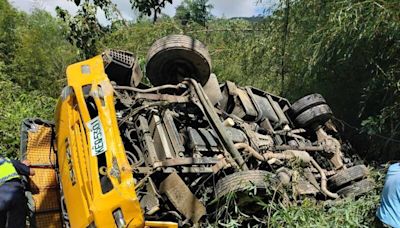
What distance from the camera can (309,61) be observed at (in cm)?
675

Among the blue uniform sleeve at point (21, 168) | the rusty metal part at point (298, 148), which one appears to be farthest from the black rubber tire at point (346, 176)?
the blue uniform sleeve at point (21, 168)

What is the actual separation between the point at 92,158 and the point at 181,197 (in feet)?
2.34

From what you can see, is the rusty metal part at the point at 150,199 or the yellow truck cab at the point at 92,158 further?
the rusty metal part at the point at 150,199

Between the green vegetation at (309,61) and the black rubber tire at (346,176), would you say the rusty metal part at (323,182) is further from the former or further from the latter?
the green vegetation at (309,61)

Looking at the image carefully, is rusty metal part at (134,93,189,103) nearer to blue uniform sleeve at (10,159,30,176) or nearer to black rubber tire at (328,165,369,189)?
blue uniform sleeve at (10,159,30,176)

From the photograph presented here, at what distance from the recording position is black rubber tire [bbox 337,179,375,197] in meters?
4.74

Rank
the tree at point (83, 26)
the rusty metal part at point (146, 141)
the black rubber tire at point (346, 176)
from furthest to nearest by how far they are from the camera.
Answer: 1. the tree at point (83, 26)
2. the black rubber tire at point (346, 176)
3. the rusty metal part at point (146, 141)

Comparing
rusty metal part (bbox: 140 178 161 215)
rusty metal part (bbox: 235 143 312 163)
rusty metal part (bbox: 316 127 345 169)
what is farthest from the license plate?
rusty metal part (bbox: 316 127 345 169)

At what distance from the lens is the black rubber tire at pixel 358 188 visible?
187 inches

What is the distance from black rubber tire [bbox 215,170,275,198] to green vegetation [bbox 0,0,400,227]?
0.74ft

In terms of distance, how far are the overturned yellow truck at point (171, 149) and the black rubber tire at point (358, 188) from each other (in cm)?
1

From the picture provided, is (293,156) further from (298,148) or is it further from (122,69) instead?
(122,69)

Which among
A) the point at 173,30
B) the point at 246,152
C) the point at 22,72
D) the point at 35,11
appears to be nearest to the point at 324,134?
the point at 246,152

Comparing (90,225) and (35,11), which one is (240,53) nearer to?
(90,225)
